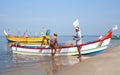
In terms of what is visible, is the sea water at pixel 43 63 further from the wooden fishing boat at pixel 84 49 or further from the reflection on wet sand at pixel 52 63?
the wooden fishing boat at pixel 84 49

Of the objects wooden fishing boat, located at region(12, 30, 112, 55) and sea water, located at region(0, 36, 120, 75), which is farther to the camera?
wooden fishing boat, located at region(12, 30, 112, 55)

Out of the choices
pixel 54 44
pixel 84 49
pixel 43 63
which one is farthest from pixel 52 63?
pixel 84 49

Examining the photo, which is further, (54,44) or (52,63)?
(54,44)

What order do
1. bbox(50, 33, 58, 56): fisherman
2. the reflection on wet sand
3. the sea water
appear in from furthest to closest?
bbox(50, 33, 58, 56): fisherman → the sea water → the reflection on wet sand

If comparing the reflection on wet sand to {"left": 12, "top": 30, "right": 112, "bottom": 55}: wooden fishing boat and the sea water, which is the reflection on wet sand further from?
{"left": 12, "top": 30, "right": 112, "bottom": 55}: wooden fishing boat

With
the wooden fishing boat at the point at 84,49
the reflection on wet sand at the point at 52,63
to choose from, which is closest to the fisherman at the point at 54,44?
the wooden fishing boat at the point at 84,49

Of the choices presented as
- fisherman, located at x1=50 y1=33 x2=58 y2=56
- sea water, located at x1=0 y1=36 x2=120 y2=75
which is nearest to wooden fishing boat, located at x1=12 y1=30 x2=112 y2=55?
fisherman, located at x1=50 y1=33 x2=58 y2=56

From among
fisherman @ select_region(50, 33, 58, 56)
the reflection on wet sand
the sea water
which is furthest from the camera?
fisherman @ select_region(50, 33, 58, 56)

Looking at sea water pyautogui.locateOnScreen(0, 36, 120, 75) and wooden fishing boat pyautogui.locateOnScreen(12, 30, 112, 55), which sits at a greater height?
wooden fishing boat pyautogui.locateOnScreen(12, 30, 112, 55)

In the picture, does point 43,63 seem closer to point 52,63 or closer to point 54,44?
point 52,63

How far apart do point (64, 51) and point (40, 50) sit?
9.45 ft

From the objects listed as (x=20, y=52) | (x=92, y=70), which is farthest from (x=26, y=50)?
Answer: (x=92, y=70)

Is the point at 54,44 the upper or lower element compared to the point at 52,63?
upper

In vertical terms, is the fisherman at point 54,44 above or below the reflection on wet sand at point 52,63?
above
